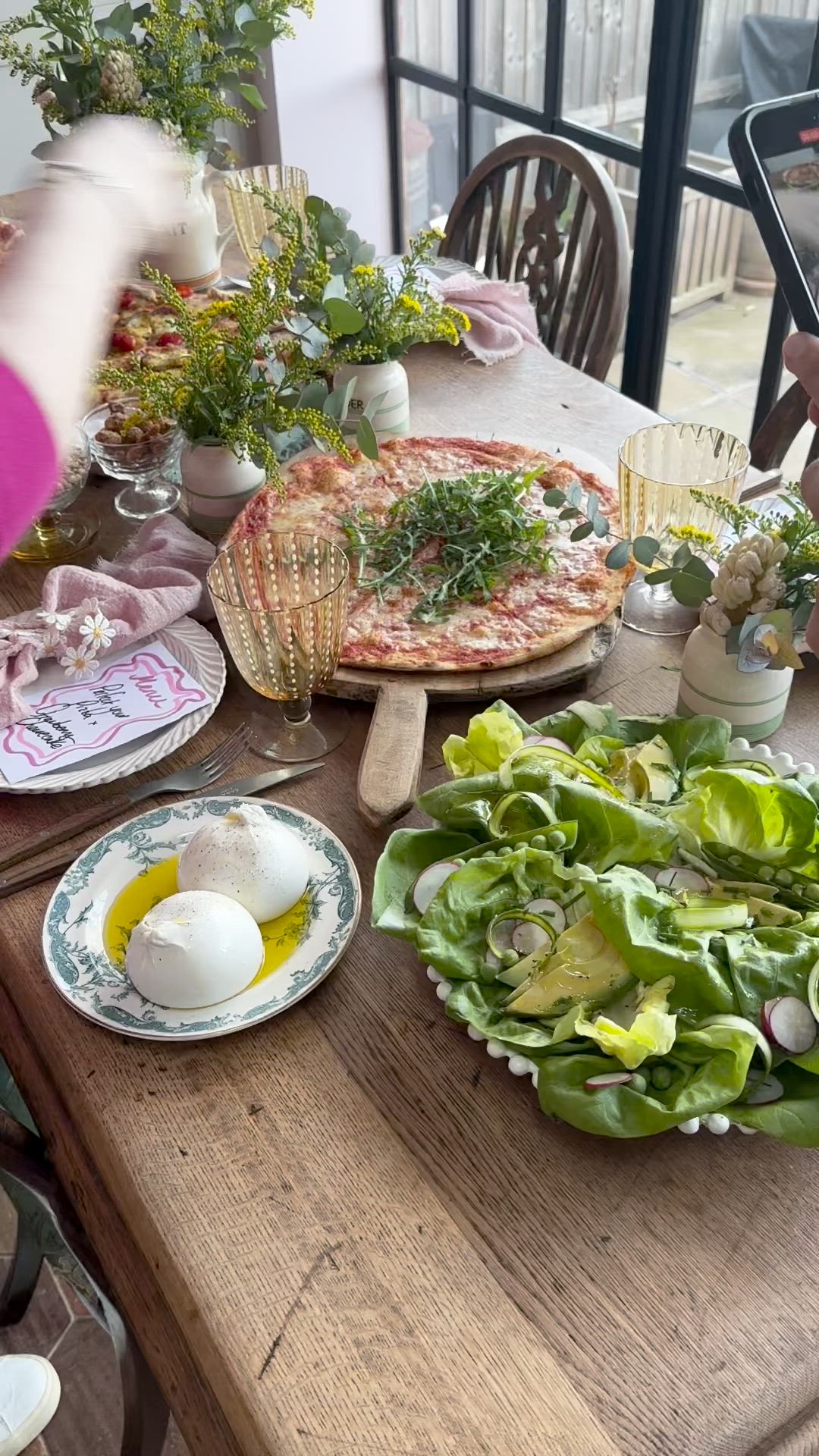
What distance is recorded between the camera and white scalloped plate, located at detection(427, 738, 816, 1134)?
2.42 feet

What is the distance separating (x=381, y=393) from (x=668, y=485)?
50cm

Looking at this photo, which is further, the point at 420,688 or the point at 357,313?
the point at 357,313

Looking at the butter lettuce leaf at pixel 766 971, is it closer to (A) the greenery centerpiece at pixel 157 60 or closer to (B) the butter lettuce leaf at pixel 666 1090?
(B) the butter lettuce leaf at pixel 666 1090

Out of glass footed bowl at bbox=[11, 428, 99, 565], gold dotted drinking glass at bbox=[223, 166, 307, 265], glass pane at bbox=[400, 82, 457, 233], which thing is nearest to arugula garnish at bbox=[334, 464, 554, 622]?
glass footed bowl at bbox=[11, 428, 99, 565]

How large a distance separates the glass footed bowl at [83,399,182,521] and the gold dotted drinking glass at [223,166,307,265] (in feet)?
1.69

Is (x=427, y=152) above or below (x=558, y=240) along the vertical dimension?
below

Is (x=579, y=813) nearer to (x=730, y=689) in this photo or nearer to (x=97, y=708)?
(x=730, y=689)

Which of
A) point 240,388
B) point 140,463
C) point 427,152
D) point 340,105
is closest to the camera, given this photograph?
point 240,388

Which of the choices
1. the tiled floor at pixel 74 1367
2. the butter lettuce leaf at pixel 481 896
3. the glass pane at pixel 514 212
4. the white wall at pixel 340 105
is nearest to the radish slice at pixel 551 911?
the butter lettuce leaf at pixel 481 896

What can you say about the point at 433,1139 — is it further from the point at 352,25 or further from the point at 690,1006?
the point at 352,25

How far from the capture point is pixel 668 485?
117cm

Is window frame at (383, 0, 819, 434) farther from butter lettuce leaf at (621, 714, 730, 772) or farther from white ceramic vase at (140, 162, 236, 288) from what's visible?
butter lettuce leaf at (621, 714, 730, 772)

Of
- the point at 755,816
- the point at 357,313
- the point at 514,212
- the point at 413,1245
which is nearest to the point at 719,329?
the point at 514,212

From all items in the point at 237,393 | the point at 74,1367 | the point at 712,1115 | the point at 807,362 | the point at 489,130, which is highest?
the point at 807,362
